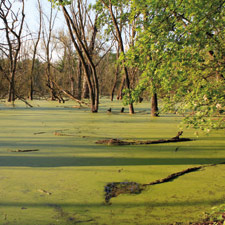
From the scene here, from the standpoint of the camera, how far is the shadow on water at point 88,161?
2584 millimetres

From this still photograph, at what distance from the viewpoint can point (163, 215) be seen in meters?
1.60

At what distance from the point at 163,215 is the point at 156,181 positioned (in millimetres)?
529

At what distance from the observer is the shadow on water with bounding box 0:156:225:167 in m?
2.58

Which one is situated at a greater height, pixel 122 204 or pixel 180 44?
pixel 180 44

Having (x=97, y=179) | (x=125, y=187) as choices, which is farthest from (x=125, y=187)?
(x=97, y=179)

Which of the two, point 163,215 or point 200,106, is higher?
point 200,106

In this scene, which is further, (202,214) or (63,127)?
(63,127)

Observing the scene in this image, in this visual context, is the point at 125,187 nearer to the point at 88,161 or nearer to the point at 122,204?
the point at 122,204

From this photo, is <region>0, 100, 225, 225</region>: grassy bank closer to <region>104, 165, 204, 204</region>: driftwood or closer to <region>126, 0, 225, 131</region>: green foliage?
<region>104, 165, 204, 204</region>: driftwood

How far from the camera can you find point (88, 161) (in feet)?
8.83

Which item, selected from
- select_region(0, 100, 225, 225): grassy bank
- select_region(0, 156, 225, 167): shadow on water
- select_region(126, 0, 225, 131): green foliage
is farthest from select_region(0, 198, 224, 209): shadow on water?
select_region(0, 156, 225, 167): shadow on water

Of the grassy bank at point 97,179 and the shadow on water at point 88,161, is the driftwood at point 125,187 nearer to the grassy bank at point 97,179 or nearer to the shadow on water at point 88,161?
the grassy bank at point 97,179

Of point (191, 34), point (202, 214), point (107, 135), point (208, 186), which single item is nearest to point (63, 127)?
point (107, 135)

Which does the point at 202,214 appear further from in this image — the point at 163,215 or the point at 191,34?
the point at 191,34
